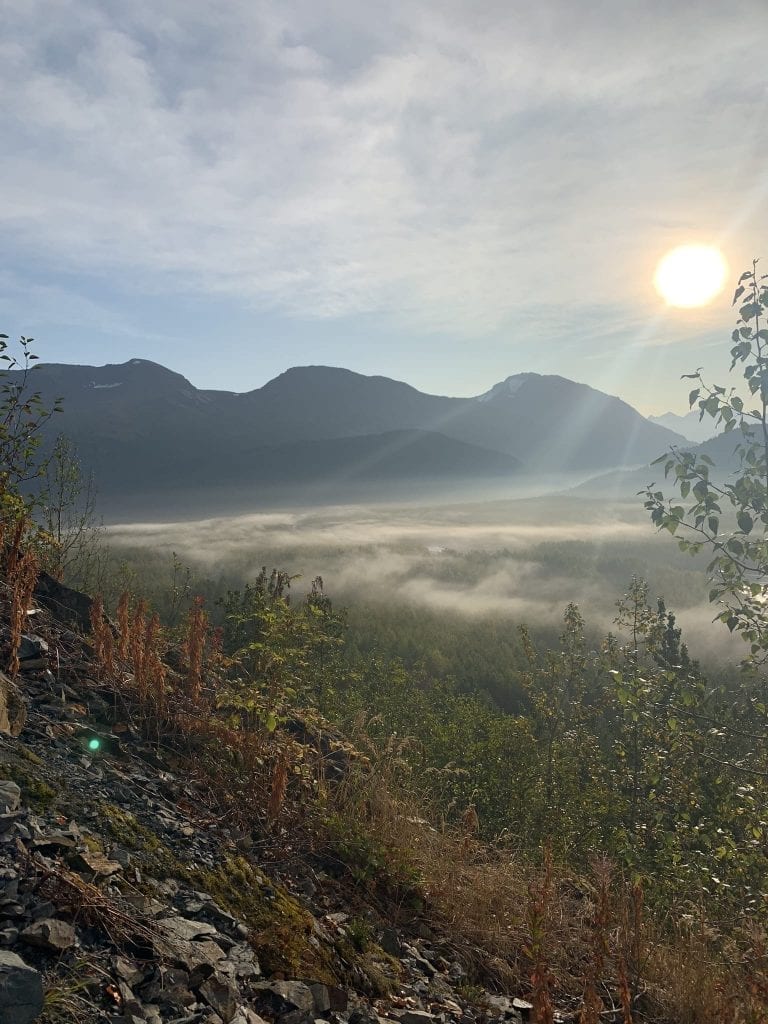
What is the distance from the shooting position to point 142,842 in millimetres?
5059

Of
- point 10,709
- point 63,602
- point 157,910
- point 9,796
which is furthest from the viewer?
point 63,602

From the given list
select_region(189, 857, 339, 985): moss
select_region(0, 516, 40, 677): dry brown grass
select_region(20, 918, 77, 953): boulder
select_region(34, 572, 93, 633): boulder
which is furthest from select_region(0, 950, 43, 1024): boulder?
select_region(34, 572, 93, 633): boulder

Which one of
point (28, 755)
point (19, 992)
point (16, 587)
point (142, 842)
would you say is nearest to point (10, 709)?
point (28, 755)

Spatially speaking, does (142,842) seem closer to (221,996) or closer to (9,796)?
(9,796)

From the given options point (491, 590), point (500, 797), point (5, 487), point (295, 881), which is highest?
point (5, 487)

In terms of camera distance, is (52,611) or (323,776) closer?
(323,776)

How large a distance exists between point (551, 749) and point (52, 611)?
52.1 feet

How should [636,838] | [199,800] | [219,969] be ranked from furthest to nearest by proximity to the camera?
1. [636,838]
2. [199,800]
3. [219,969]

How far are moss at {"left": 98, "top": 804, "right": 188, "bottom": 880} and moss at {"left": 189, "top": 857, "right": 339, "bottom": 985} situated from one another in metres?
0.19

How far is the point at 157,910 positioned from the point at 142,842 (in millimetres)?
934

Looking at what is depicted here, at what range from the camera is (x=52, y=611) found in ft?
31.1

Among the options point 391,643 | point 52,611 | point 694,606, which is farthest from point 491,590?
point 52,611

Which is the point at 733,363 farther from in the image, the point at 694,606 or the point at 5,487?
the point at 694,606

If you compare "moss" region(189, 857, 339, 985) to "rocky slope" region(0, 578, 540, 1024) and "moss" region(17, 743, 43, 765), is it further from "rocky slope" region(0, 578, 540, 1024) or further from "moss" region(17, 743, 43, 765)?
"moss" region(17, 743, 43, 765)
